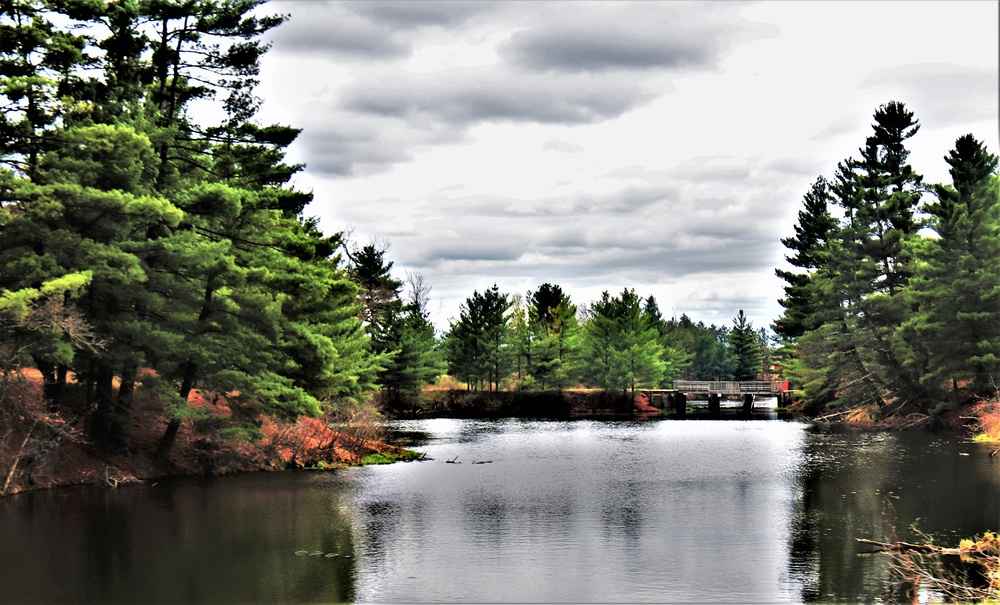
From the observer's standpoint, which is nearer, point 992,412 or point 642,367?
point 992,412

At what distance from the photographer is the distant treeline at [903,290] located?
171ft

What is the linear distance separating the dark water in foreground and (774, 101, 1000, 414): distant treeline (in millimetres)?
15746

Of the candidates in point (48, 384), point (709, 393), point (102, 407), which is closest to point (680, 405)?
point (709, 393)

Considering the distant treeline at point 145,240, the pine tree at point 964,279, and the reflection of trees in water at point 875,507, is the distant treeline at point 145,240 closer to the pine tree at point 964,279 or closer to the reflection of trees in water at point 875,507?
the reflection of trees in water at point 875,507

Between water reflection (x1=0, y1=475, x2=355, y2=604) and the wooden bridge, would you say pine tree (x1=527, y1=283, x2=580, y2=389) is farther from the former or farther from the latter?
water reflection (x1=0, y1=475, x2=355, y2=604)

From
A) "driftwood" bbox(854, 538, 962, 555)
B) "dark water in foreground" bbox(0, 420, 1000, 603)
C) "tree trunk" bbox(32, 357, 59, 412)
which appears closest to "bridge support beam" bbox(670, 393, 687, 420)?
"dark water in foreground" bbox(0, 420, 1000, 603)

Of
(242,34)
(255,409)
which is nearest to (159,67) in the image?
(242,34)

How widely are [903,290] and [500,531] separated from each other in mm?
44518

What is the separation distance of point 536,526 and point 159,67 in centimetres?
2516

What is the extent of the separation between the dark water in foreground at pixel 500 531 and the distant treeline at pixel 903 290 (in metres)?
15.7

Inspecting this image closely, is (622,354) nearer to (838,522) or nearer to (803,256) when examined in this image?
(803,256)

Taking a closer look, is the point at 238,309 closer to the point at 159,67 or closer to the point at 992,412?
the point at 159,67

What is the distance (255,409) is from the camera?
118 ft

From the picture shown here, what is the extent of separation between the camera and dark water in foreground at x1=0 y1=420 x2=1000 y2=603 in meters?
17.4
